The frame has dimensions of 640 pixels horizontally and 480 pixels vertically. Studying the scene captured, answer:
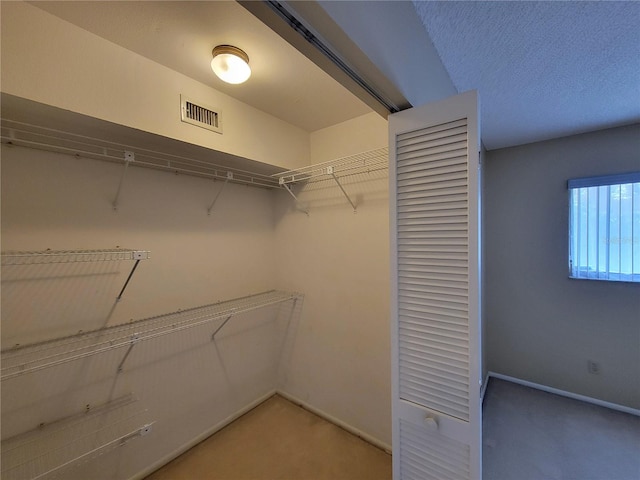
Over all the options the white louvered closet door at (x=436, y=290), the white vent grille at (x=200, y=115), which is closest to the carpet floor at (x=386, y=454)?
the white louvered closet door at (x=436, y=290)

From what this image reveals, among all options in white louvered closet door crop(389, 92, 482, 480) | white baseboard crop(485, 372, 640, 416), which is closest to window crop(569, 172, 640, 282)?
white baseboard crop(485, 372, 640, 416)

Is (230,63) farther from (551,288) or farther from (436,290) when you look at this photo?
(551,288)

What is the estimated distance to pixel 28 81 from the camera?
0.95 metres

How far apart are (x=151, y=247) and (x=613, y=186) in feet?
12.1

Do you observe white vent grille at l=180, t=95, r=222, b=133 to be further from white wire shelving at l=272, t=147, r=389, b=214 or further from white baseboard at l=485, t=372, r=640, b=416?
white baseboard at l=485, t=372, r=640, b=416

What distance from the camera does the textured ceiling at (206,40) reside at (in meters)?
0.98

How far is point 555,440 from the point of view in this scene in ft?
6.08

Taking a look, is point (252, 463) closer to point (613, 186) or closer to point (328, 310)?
point (328, 310)

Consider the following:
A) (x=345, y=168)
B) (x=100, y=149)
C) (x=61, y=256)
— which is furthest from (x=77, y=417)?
(x=345, y=168)

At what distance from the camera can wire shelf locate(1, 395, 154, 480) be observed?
3.87 ft

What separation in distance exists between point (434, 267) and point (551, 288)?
7.50 feet

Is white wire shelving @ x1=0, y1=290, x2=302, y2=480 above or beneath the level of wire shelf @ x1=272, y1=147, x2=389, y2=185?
beneath

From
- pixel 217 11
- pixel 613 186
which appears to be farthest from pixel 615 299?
pixel 217 11

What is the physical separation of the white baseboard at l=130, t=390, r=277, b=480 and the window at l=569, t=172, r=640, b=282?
3.15 m
